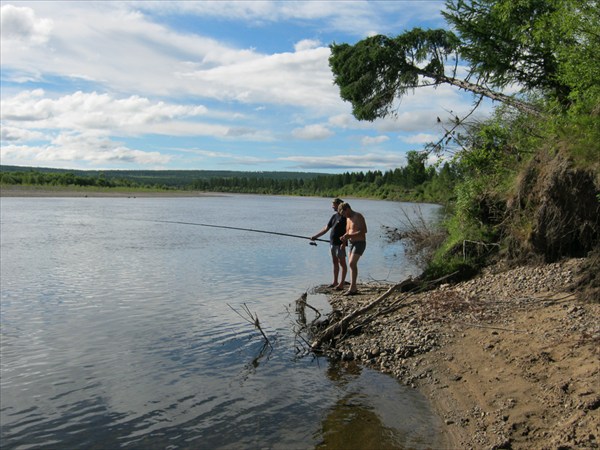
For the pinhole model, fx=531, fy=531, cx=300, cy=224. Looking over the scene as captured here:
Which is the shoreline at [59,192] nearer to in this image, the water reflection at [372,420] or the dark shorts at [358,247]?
the dark shorts at [358,247]

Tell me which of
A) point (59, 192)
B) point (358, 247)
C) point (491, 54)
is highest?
point (491, 54)

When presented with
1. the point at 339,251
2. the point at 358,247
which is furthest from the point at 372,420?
the point at 339,251

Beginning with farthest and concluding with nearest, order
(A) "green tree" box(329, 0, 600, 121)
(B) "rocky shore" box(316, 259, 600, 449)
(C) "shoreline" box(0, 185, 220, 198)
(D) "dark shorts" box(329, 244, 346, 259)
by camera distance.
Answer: (C) "shoreline" box(0, 185, 220, 198) → (D) "dark shorts" box(329, 244, 346, 259) → (A) "green tree" box(329, 0, 600, 121) → (B) "rocky shore" box(316, 259, 600, 449)

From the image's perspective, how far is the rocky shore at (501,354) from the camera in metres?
5.70

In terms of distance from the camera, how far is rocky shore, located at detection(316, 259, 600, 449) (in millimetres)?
5699

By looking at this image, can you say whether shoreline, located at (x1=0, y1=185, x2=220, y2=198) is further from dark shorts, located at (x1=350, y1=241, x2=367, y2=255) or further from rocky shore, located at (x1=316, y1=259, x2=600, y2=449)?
rocky shore, located at (x1=316, y1=259, x2=600, y2=449)

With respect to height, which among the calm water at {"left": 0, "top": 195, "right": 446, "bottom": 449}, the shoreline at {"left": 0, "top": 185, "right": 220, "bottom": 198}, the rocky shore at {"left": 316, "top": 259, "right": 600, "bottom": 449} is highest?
the shoreline at {"left": 0, "top": 185, "right": 220, "bottom": 198}

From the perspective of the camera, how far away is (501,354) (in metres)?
7.34

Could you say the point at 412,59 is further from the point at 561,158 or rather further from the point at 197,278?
the point at 197,278

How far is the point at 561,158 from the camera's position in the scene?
10352 millimetres

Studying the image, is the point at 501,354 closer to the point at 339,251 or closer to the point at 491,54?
the point at 339,251

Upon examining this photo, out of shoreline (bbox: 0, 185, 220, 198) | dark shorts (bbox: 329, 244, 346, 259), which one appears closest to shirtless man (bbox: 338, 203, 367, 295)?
dark shorts (bbox: 329, 244, 346, 259)

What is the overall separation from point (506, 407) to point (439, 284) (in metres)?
6.55

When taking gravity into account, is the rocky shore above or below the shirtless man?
below
